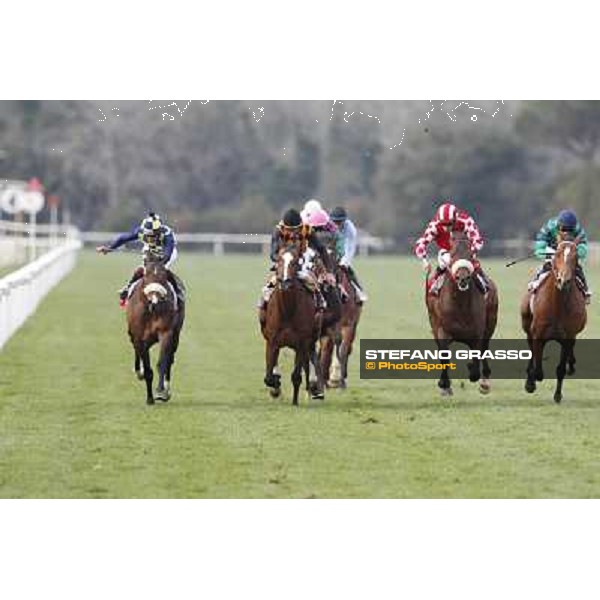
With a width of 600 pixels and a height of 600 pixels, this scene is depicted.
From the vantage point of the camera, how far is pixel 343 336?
2066 cm

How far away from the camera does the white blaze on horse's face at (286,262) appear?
17.8 metres

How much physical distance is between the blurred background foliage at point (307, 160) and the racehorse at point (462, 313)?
140 feet

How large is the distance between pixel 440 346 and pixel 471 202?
4797 cm

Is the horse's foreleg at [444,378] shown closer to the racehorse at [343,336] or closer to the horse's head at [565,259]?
the racehorse at [343,336]

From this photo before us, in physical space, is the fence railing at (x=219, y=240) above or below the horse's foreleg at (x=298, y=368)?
below

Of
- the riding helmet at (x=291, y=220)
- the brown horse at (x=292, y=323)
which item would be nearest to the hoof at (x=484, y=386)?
the brown horse at (x=292, y=323)

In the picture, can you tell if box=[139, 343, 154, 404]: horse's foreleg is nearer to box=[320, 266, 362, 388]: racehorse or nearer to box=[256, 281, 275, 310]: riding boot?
box=[256, 281, 275, 310]: riding boot

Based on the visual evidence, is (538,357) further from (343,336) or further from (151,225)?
(151,225)

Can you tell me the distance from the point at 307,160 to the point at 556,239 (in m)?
71.3

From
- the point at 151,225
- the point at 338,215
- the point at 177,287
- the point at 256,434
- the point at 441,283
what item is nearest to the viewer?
the point at 256,434

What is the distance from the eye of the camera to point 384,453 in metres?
15.1

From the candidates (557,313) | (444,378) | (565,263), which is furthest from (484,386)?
(565,263)

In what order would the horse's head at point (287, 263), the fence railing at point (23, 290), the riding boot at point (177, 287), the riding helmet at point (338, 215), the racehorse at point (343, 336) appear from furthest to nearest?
the fence railing at point (23, 290) → the riding helmet at point (338, 215) → the racehorse at point (343, 336) → the riding boot at point (177, 287) → the horse's head at point (287, 263)

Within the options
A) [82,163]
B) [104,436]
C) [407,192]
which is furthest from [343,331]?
[82,163]
